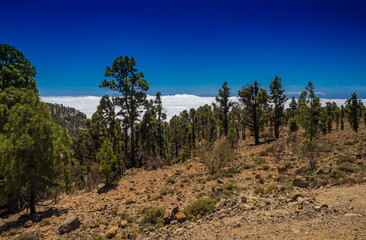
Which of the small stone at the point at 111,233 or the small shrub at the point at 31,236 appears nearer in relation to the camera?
the small stone at the point at 111,233

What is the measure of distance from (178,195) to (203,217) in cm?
387

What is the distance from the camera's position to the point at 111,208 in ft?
36.1

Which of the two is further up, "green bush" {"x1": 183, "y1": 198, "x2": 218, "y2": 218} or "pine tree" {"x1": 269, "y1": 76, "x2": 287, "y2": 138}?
"pine tree" {"x1": 269, "y1": 76, "x2": 287, "y2": 138}

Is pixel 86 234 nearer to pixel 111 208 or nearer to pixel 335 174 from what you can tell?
pixel 111 208

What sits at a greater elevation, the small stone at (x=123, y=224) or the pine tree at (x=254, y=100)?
the pine tree at (x=254, y=100)

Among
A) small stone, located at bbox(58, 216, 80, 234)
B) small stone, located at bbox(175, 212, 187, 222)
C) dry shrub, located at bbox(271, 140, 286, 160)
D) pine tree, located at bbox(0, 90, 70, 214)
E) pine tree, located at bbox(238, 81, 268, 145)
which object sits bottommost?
small stone, located at bbox(58, 216, 80, 234)

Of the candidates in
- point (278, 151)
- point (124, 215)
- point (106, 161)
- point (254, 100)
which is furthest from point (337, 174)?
point (254, 100)

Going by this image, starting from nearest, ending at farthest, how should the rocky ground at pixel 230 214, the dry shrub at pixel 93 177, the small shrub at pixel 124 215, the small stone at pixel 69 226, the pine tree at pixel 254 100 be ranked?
the rocky ground at pixel 230 214 → the small stone at pixel 69 226 → the small shrub at pixel 124 215 → the dry shrub at pixel 93 177 → the pine tree at pixel 254 100

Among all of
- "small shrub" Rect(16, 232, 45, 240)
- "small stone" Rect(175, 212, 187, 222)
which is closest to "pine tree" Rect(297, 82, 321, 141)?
"small stone" Rect(175, 212, 187, 222)

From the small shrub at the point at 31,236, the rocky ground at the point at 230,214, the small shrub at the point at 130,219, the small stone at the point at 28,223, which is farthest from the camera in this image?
the small stone at the point at 28,223

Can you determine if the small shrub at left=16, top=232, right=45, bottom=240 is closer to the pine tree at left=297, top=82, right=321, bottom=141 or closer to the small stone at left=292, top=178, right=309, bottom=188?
the small stone at left=292, top=178, right=309, bottom=188

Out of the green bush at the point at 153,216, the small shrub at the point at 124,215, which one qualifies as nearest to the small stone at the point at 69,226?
the small shrub at the point at 124,215

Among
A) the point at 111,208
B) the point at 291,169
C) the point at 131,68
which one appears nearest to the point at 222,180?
the point at 291,169

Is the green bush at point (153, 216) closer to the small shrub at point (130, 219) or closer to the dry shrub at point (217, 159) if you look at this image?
the small shrub at point (130, 219)
